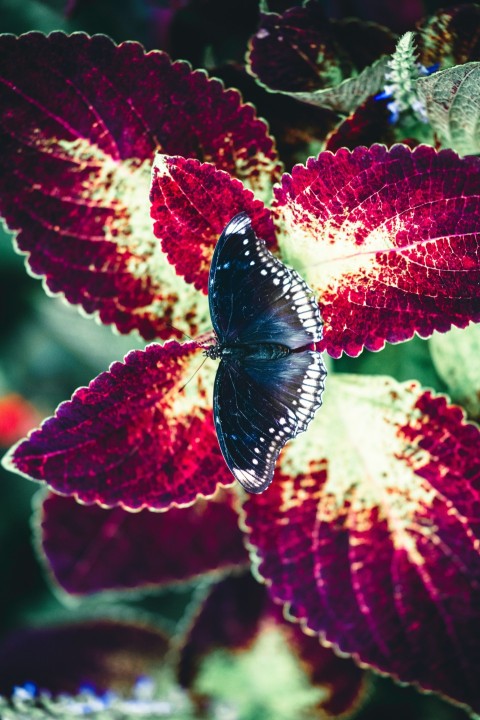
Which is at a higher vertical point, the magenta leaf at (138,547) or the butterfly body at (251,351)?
the butterfly body at (251,351)

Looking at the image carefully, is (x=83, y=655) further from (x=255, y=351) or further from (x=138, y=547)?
(x=255, y=351)

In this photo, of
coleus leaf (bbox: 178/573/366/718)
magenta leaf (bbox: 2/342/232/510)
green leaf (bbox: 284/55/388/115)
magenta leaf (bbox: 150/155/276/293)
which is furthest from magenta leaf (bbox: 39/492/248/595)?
green leaf (bbox: 284/55/388/115)

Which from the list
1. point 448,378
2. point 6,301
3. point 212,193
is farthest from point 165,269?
point 6,301

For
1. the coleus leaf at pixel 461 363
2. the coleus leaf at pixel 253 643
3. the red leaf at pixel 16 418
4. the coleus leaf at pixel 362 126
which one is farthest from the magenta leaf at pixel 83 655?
the coleus leaf at pixel 362 126

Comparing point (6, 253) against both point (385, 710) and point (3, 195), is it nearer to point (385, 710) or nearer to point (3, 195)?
point (3, 195)

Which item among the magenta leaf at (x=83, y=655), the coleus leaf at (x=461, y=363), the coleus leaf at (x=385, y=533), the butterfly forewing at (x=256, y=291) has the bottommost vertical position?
the magenta leaf at (x=83, y=655)

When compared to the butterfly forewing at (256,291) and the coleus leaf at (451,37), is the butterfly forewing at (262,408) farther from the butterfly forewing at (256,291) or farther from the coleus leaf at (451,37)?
the coleus leaf at (451,37)

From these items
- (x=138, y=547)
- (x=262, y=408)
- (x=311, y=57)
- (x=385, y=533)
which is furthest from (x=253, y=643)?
(x=311, y=57)
